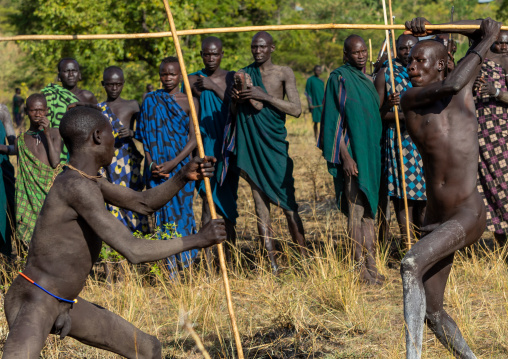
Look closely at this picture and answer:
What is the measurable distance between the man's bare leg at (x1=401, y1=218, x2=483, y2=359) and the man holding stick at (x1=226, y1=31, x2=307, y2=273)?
2408 mm

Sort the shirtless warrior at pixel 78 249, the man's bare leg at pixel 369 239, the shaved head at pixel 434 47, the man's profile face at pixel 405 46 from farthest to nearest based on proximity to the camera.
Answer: the man's profile face at pixel 405 46 → the man's bare leg at pixel 369 239 → the shaved head at pixel 434 47 → the shirtless warrior at pixel 78 249

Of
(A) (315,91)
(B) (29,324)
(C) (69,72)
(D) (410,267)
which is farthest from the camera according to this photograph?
(A) (315,91)

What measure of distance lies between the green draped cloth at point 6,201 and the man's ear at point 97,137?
3.16m

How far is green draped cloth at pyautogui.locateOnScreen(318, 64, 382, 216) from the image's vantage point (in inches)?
244

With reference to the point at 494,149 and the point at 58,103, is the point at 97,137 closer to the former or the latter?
the point at 58,103

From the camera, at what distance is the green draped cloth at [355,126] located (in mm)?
6195

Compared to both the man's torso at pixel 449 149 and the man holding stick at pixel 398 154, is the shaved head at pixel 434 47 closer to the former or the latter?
the man's torso at pixel 449 149

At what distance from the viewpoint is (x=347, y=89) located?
20.5ft

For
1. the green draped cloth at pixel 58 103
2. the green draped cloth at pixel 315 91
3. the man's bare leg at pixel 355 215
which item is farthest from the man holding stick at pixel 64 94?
the green draped cloth at pixel 315 91

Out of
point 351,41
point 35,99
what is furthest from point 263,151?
point 35,99

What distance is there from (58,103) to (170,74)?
1122 millimetres

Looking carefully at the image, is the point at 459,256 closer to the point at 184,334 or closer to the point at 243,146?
the point at 243,146

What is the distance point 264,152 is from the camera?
647 centimetres

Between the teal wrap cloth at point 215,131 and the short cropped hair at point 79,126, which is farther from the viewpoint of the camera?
the teal wrap cloth at point 215,131
